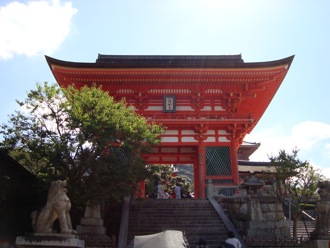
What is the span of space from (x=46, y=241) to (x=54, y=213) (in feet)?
2.55

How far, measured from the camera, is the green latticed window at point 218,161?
19.3m

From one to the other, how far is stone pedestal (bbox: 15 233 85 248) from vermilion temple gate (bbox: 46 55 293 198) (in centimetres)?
1066

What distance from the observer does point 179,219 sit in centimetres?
1401

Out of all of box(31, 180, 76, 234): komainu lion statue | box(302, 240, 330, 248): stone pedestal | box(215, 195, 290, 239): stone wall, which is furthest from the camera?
box(215, 195, 290, 239): stone wall

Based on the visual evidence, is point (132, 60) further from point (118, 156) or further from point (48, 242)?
point (48, 242)

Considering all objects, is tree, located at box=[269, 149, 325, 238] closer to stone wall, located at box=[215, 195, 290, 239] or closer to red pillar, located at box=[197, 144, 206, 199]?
stone wall, located at box=[215, 195, 290, 239]

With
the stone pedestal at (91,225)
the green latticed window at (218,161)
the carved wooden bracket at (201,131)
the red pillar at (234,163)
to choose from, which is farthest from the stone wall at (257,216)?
the stone pedestal at (91,225)

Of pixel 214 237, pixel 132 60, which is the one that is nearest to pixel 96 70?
pixel 132 60

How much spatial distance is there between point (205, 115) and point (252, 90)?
3.53m

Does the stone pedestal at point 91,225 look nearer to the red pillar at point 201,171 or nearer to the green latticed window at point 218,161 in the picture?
the red pillar at point 201,171

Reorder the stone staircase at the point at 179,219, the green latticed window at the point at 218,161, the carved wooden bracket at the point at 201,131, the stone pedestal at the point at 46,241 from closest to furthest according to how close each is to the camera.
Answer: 1. the stone pedestal at the point at 46,241
2. the stone staircase at the point at 179,219
3. the green latticed window at the point at 218,161
4. the carved wooden bracket at the point at 201,131

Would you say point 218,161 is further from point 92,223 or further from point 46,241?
point 46,241

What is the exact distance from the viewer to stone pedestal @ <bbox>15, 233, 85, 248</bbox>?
859 centimetres

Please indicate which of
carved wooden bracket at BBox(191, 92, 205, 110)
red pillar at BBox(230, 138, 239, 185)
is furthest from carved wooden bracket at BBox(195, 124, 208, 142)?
red pillar at BBox(230, 138, 239, 185)
